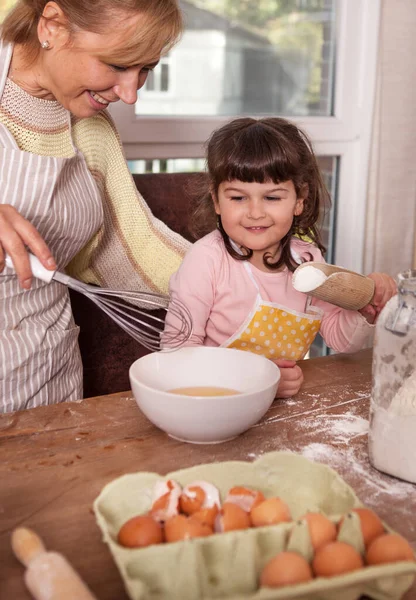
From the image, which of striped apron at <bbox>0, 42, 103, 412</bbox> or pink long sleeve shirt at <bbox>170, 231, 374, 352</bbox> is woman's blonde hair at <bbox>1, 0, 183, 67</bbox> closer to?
striped apron at <bbox>0, 42, 103, 412</bbox>

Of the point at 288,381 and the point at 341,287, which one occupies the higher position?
the point at 341,287

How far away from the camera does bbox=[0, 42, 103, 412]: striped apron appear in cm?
133

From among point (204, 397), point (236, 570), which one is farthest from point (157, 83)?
point (236, 570)

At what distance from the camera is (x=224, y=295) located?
1438 mm

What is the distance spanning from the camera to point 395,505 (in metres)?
0.83

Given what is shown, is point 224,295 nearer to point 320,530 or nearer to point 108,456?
point 108,456

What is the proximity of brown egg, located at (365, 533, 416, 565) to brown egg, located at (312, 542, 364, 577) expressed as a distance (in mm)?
13

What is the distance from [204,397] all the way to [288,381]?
0.26m

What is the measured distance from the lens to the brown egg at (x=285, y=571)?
0.60m

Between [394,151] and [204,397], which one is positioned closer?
[204,397]

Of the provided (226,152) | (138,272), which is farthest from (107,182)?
(226,152)

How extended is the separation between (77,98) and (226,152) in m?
0.30

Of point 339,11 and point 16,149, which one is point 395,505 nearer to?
point 16,149

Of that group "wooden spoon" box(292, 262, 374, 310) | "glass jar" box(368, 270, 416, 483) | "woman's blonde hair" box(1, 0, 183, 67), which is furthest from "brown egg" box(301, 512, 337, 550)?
"woman's blonde hair" box(1, 0, 183, 67)
